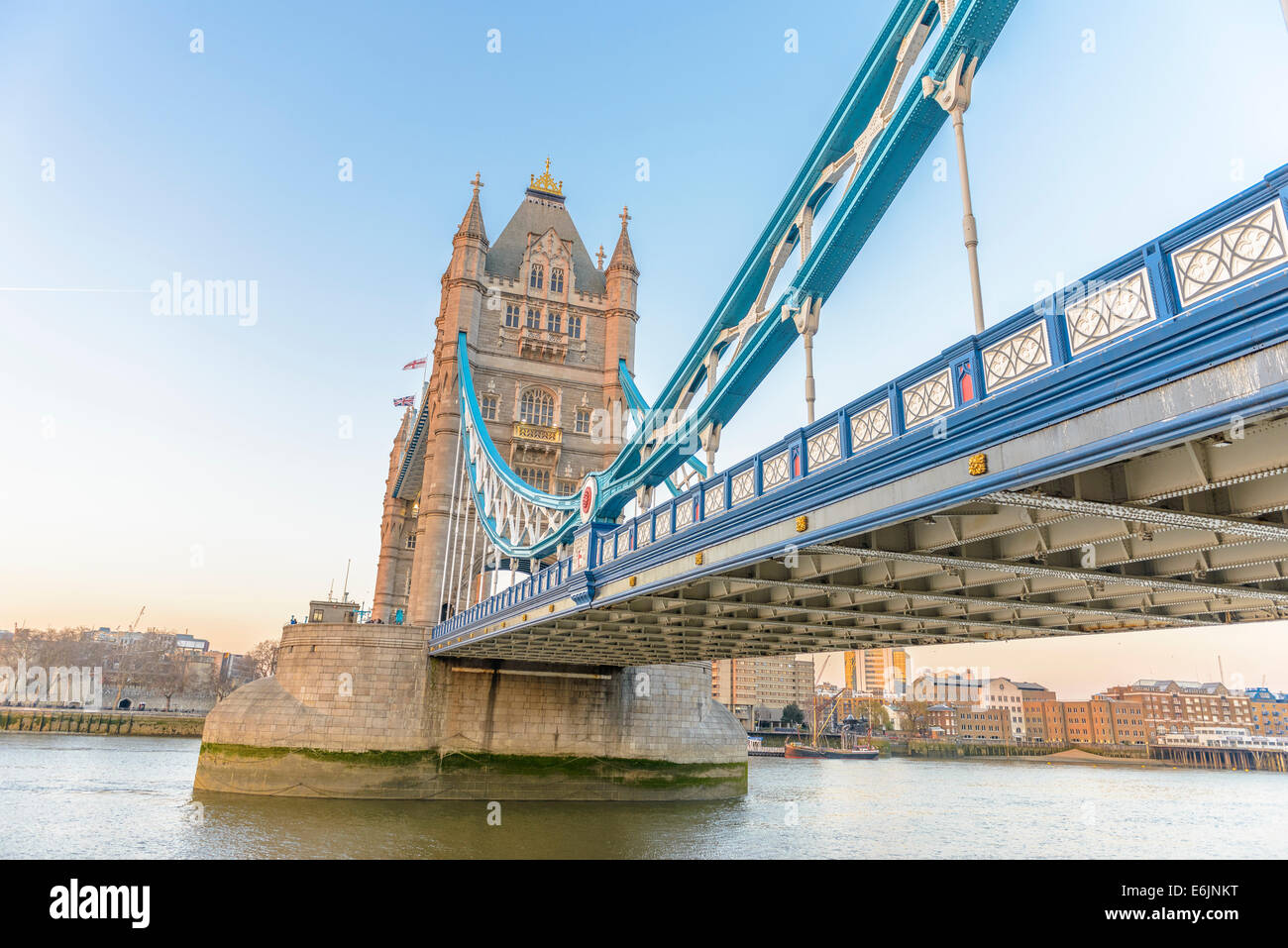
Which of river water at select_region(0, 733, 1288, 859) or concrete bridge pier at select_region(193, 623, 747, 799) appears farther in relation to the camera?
concrete bridge pier at select_region(193, 623, 747, 799)

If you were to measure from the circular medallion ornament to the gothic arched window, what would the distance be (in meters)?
20.7

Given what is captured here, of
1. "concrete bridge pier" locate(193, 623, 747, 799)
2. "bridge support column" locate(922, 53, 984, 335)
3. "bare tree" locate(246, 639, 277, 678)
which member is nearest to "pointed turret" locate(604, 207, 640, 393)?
"concrete bridge pier" locate(193, 623, 747, 799)

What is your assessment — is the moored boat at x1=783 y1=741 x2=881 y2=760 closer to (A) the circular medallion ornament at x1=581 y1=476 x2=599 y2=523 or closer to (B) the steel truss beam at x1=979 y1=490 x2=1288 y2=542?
(A) the circular medallion ornament at x1=581 y1=476 x2=599 y2=523

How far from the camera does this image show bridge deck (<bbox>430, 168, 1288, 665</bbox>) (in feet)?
15.8

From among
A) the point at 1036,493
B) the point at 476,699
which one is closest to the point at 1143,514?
the point at 1036,493

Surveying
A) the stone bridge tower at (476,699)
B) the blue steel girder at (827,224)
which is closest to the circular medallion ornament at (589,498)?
the blue steel girder at (827,224)

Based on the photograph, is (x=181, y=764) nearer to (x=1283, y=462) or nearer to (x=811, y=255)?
(x=811, y=255)

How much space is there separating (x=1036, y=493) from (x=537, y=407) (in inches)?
1304

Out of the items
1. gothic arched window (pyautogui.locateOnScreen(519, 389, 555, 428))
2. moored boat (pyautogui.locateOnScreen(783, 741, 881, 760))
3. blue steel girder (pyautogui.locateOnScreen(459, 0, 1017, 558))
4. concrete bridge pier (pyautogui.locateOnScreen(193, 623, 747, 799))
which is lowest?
moored boat (pyautogui.locateOnScreen(783, 741, 881, 760))

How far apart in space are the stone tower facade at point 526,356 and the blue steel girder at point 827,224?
19.4 meters
